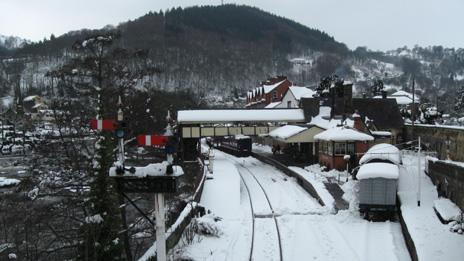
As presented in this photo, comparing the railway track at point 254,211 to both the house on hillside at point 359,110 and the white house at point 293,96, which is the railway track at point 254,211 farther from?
the white house at point 293,96

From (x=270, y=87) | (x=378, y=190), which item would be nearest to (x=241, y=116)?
(x=378, y=190)

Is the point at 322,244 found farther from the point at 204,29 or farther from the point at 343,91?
the point at 204,29

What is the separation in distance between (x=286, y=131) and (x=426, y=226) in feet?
78.6

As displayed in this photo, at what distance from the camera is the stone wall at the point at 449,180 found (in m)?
16.5

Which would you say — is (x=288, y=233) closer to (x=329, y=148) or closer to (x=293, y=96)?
(x=329, y=148)

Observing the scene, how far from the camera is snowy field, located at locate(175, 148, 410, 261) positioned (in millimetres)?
14502

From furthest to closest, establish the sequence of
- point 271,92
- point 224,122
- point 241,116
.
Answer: point 271,92 < point 241,116 < point 224,122

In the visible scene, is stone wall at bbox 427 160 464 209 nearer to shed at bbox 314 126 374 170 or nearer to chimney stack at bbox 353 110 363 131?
shed at bbox 314 126 374 170

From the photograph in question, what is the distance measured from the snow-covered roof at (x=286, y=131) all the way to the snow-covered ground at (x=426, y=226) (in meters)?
14.1

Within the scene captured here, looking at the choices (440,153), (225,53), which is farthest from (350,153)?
(225,53)

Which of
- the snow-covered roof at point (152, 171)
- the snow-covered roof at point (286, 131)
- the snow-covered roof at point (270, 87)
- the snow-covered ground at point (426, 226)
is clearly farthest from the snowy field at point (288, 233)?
the snow-covered roof at point (270, 87)

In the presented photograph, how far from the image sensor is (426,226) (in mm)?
15883

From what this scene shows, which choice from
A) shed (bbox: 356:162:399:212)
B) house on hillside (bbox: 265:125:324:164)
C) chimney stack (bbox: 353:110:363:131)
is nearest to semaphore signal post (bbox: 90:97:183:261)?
shed (bbox: 356:162:399:212)

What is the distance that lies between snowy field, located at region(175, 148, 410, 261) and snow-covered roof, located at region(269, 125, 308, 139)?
38.6 feet
